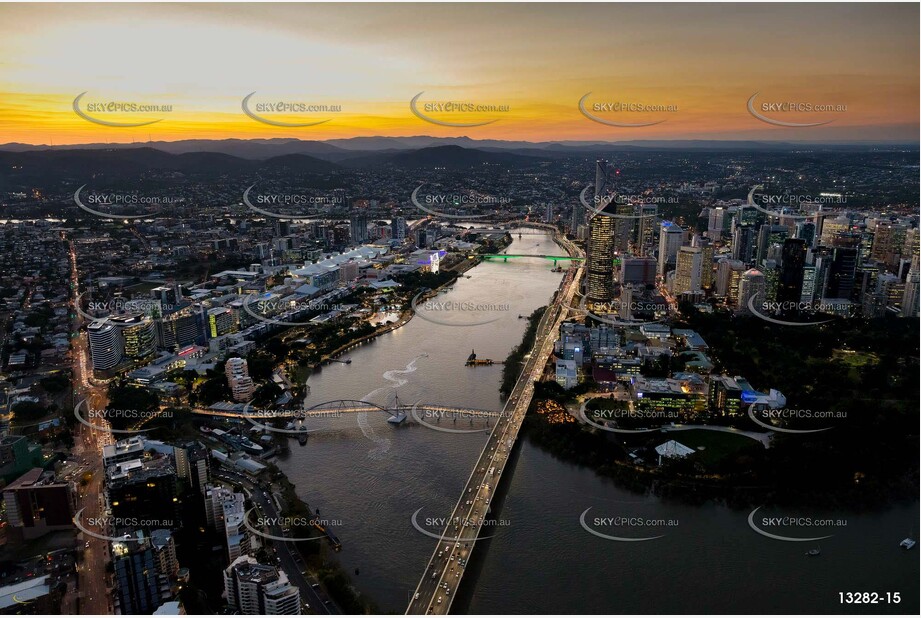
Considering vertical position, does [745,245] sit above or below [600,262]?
above

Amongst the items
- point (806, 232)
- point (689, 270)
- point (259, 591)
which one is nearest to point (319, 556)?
point (259, 591)

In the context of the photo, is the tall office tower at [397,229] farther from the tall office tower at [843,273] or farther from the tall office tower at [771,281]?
the tall office tower at [843,273]

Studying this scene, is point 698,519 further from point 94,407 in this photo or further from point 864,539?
point 94,407

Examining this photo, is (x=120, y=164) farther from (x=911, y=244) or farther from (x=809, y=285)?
(x=911, y=244)

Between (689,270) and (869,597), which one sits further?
(689,270)

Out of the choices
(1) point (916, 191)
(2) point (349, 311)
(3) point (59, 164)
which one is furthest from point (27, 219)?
(1) point (916, 191)

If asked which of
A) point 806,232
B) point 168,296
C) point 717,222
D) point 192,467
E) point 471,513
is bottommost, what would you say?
point 471,513

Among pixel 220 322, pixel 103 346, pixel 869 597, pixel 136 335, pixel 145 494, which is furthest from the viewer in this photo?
pixel 220 322
